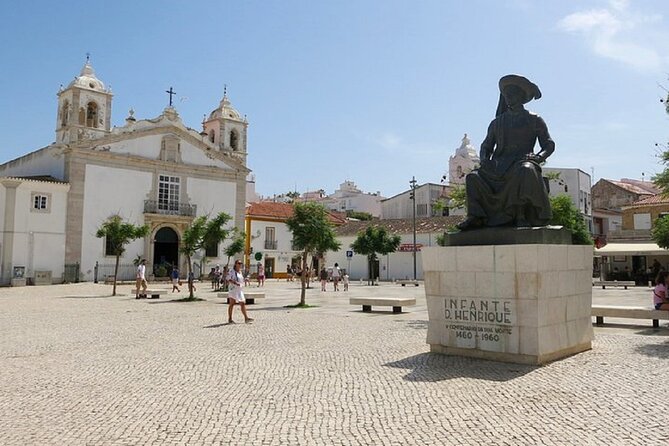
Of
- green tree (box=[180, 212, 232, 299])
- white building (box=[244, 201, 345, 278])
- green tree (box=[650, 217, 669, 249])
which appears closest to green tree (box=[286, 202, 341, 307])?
green tree (box=[180, 212, 232, 299])

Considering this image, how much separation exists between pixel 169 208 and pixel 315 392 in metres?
33.1

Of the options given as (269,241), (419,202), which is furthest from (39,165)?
(419,202)

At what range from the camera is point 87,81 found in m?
37.2

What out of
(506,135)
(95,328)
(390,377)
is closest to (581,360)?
(390,377)

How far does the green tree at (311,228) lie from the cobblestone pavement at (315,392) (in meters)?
8.35

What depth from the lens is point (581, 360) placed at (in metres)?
7.23

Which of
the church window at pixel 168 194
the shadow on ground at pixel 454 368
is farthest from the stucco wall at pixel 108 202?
the shadow on ground at pixel 454 368

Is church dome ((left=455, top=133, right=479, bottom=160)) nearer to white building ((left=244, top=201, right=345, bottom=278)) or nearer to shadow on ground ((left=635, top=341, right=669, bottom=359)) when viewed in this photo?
white building ((left=244, top=201, right=345, bottom=278))

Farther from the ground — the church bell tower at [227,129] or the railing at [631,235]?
the church bell tower at [227,129]

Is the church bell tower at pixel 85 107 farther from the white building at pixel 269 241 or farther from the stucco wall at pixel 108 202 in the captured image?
the white building at pixel 269 241

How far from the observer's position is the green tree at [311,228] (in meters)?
18.3

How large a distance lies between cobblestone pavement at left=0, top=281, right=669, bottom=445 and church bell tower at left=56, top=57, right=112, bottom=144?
94.3 feet

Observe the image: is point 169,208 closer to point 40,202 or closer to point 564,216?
point 40,202

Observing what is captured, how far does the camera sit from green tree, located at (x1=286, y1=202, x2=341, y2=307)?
1828 cm
